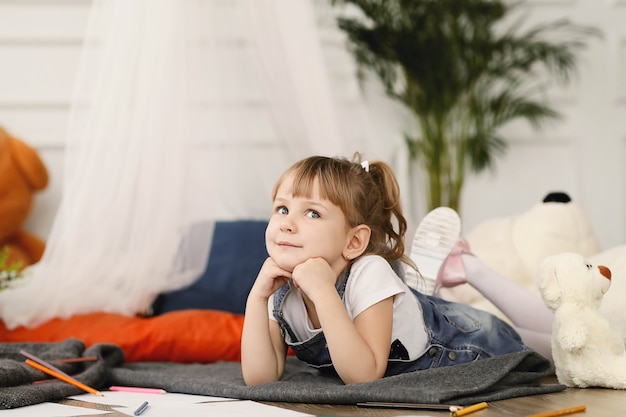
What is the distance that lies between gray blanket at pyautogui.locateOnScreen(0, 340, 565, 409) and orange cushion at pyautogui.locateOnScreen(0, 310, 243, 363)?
9.7 inches

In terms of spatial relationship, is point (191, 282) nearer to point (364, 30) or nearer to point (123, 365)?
point (123, 365)

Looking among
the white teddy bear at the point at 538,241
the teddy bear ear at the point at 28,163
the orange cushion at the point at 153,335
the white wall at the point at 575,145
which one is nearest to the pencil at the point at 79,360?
the orange cushion at the point at 153,335

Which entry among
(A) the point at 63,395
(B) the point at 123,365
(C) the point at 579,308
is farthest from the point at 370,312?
(B) the point at 123,365

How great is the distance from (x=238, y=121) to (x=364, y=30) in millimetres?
868

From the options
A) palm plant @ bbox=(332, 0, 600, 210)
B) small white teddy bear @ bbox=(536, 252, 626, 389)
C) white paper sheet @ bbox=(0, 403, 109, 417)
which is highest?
Answer: palm plant @ bbox=(332, 0, 600, 210)

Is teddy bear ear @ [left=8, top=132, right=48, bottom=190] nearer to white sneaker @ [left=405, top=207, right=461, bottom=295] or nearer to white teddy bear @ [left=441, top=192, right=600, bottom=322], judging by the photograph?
white teddy bear @ [left=441, top=192, right=600, bottom=322]

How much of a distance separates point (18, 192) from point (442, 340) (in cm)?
184

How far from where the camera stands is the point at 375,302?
1425 mm

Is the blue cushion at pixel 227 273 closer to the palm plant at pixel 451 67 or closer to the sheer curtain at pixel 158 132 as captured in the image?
the sheer curtain at pixel 158 132

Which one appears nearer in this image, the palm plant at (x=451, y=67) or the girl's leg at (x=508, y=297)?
the girl's leg at (x=508, y=297)

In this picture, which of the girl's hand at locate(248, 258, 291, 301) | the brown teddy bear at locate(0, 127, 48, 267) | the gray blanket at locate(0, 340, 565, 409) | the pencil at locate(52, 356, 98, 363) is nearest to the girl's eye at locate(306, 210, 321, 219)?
the girl's hand at locate(248, 258, 291, 301)

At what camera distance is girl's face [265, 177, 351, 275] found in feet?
4.72

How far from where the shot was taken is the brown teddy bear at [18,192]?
285 centimetres

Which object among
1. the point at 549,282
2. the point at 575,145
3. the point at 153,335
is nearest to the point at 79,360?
the point at 153,335
